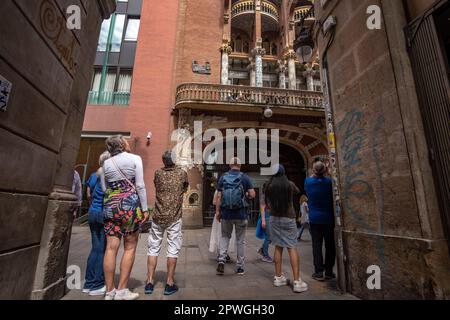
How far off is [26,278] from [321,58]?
509 centimetres

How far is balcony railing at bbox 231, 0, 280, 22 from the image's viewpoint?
53.2 ft

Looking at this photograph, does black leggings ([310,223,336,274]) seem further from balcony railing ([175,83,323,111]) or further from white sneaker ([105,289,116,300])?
balcony railing ([175,83,323,111])

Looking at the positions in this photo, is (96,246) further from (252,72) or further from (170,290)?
(252,72)

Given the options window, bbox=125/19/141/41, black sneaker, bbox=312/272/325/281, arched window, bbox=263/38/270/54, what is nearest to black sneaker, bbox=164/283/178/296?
black sneaker, bbox=312/272/325/281

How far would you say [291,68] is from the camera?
1496cm

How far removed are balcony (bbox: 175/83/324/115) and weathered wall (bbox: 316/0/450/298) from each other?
7.96m

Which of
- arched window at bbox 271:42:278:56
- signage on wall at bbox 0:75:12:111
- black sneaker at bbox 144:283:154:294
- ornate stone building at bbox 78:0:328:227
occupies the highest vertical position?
arched window at bbox 271:42:278:56

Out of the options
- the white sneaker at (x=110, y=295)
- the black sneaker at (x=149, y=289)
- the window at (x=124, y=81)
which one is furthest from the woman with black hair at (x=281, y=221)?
the window at (x=124, y=81)

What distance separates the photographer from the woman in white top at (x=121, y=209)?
8.82 ft

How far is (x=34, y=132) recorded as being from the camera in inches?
96.2

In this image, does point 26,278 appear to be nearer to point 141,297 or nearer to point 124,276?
point 124,276

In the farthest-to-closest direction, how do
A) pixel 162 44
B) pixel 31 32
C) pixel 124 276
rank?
pixel 162 44 → pixel 124 276 → pixel 31 32

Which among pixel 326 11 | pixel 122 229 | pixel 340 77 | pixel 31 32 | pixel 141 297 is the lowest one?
pixel 141 297
